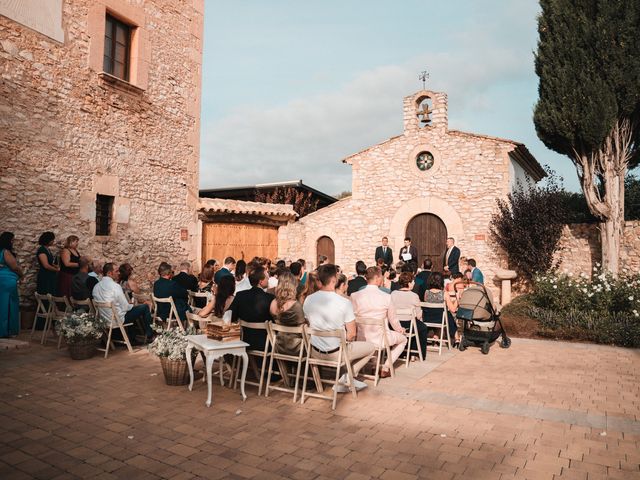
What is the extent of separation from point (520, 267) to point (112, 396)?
1105 centimetres

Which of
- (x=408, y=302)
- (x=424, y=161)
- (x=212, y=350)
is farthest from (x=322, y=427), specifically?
(x=424, y=161)

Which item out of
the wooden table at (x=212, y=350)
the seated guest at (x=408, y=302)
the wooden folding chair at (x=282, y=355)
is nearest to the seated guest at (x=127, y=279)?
the wooden table at (x=212, y=350)

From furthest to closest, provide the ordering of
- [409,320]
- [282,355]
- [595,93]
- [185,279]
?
[595,93]
[185,279]
[409,320]
[282,355]

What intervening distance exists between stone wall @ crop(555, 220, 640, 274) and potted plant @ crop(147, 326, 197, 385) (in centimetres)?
1088

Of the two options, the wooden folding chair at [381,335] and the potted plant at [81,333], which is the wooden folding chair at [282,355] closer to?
the wooden folding chair at [381,335]

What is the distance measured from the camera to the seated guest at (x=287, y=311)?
15.5 feet

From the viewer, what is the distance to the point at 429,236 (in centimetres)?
1399

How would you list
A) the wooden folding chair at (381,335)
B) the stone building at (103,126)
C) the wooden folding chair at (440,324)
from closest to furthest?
the wooden folding chair at (381,335) < the wooden folding chair at (440,324) < the stone building at (103,126)

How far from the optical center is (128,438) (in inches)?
144

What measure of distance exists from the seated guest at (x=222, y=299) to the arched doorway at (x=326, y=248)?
32.9 ft

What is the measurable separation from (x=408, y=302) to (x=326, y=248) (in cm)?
935

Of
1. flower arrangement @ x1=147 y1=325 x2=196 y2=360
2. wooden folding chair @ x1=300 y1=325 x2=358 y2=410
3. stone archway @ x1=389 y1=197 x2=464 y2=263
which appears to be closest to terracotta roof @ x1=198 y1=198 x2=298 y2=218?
stone archway @ x1=389 y1=197 x2=464 y2=263

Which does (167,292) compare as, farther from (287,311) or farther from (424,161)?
(424,161)

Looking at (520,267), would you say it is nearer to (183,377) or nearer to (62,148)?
(183,377)
